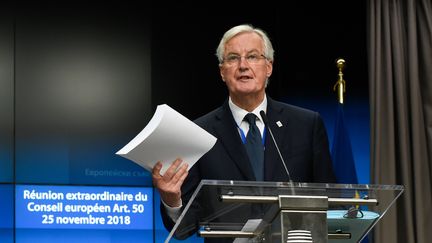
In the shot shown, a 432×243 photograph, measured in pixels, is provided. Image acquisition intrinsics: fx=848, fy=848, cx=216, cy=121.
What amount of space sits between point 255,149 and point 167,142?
74 cm

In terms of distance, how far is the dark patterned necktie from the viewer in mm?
3113

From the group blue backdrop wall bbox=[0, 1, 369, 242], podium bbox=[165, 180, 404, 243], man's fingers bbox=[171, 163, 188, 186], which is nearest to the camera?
podium bbox=[165, 180, 404, 243]

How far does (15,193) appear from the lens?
5.28 meters

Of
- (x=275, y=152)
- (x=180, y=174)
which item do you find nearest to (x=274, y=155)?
(x=275, y=152)

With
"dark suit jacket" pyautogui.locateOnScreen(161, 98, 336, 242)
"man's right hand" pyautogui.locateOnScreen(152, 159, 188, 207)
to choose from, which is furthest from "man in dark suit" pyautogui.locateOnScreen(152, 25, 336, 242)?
"man's right hand" pyautogui.locateOnScreen(152, 159, 188, 207)

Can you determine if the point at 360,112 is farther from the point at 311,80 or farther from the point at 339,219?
the point at 339,219

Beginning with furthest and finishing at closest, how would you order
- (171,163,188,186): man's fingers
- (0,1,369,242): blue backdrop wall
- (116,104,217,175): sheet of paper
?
(0,1,369,242): blue backdrop wall, (171,163,188,186): man's fingers, (116,104,217,175): sheet of paper

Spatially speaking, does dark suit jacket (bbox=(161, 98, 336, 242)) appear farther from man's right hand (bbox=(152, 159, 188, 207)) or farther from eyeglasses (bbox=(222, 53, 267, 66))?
man's right hand (bbox=(152, 159, 188, 207))

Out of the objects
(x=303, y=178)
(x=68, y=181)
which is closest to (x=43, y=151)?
(x=68, y=181)

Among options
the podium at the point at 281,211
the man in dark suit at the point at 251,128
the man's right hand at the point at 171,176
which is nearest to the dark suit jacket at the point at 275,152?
the man in dark suit at the point at 251,128

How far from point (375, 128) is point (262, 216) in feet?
10.2

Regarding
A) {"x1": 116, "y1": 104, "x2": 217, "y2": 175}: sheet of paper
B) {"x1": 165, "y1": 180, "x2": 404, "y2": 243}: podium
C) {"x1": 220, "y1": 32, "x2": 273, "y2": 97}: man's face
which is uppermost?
{"x1": 220, "y1": 32, "x2": 273, "y2": 97}: man's face

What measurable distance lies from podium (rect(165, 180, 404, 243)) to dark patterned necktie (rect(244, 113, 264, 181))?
2.34 feet

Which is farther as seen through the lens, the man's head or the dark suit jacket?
the man's head
